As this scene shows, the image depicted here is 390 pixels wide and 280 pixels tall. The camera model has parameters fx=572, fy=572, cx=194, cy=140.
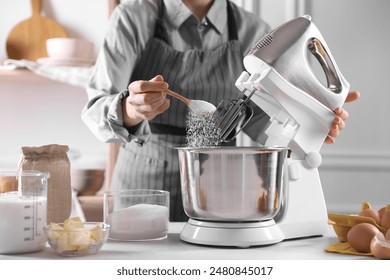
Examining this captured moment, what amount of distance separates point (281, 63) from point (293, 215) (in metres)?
0.29

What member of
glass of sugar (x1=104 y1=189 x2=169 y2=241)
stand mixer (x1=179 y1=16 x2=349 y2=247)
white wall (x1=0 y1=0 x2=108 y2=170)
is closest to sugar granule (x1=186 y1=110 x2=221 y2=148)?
stand mixer (x1=179 y1=16 x2=349 y2=247)

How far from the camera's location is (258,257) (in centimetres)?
92

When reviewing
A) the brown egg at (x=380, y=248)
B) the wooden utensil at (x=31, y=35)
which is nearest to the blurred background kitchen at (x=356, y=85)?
the wooden utensil at (x=31, y=35)

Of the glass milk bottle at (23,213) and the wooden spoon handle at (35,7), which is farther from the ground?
the wooden spoon handle at (35,7)

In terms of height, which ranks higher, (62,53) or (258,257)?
(62,53)

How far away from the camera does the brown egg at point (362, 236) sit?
3.11 ft

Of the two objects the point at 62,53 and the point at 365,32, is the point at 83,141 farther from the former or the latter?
the point at 365,32

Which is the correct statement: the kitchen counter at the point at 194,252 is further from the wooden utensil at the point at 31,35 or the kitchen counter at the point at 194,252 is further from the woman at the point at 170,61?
the wooden utensil at the point at 31,35

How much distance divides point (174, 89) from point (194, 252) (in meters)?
0.78

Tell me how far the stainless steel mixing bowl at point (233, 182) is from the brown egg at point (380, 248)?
0.59 ft

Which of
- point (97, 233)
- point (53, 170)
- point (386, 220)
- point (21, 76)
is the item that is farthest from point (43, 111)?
point (386, 220)
